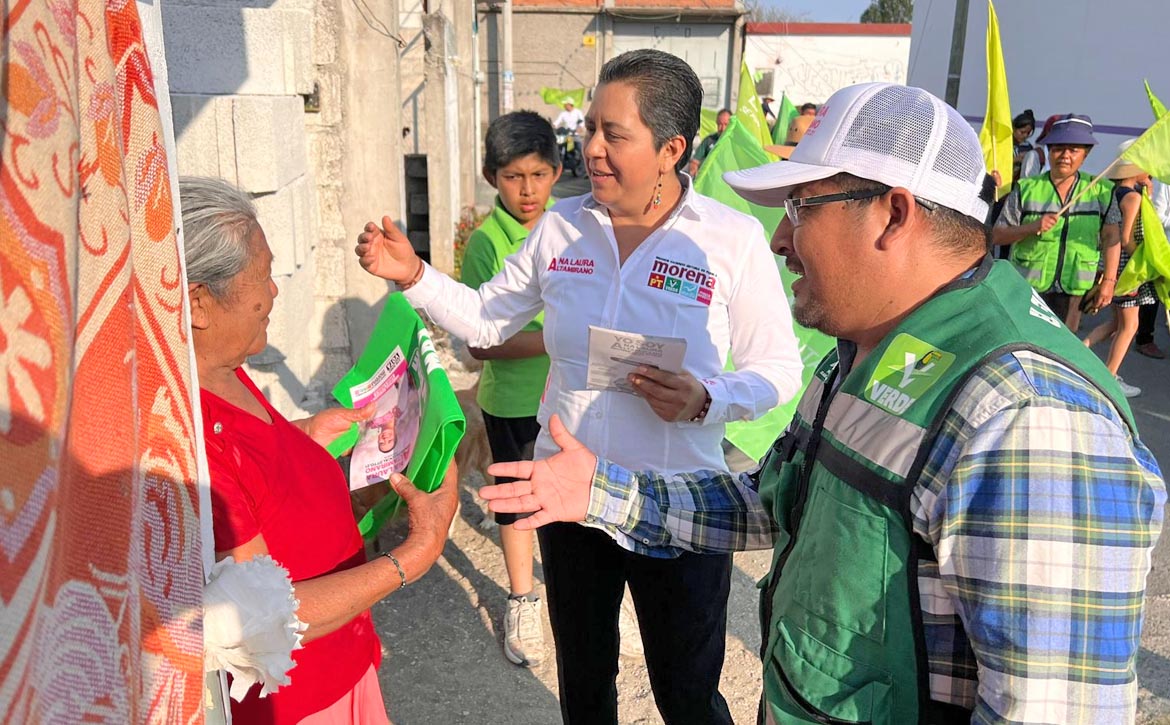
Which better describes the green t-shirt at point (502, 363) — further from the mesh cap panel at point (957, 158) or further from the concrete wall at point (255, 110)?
the mesh cap panel at point (957, 158)

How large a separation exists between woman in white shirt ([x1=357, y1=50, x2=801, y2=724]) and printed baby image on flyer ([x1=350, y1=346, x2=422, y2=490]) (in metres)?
0.40

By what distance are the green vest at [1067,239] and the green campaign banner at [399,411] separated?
548cm

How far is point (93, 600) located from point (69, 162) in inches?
14.4

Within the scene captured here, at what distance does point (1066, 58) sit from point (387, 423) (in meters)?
12.5

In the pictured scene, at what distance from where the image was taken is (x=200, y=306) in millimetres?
1618

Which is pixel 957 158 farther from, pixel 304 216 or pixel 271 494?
pixel 304 216

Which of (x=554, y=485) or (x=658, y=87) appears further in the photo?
(x=658, y=87)

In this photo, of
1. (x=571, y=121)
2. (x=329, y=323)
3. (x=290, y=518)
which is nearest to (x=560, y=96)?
(x=571, y=121)

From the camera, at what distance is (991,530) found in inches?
43.2

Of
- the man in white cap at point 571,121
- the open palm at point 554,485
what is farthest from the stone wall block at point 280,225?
the man in white cap at point 571,121

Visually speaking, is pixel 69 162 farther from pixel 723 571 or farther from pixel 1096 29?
pixel 1096 29

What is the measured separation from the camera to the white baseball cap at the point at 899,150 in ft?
4.33

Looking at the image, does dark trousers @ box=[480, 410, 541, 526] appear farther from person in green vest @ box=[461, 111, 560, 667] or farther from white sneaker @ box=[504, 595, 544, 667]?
white sneaker @ box=[504, 595, 544, 667]

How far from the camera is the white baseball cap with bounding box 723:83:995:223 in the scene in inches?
52.0
